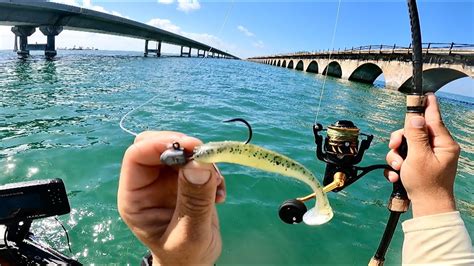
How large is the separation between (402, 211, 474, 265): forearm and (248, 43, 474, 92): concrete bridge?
42.4ft

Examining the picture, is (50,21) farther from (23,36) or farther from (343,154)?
(343,154)

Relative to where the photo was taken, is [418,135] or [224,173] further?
[224,173]

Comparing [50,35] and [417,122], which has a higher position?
[50,35]

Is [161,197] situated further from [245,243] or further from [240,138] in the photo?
[240,138]

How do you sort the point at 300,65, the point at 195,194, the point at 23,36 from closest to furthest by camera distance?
the point at 195,194, the point at 23,36, the point at 300,65

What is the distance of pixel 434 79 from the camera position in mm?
38812

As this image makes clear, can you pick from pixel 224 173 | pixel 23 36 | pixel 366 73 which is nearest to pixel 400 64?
pixel 366 73

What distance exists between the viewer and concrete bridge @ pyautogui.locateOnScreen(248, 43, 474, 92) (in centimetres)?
2956

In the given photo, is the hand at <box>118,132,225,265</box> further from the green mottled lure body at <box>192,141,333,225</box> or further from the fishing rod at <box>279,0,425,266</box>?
the fishing rod at <box>279,0,425,266</box>

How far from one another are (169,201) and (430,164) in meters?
1.52

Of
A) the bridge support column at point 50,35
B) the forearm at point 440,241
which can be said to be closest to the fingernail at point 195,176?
the forearm at point 440,241

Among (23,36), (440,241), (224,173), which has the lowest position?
(224,173)

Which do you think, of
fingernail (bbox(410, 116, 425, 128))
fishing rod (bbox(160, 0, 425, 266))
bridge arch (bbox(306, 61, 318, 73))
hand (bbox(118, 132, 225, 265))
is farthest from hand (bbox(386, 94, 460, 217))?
bridge arch (bbox(306, 61, 318, 73))

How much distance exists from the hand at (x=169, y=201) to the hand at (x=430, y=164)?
127 centimetres
